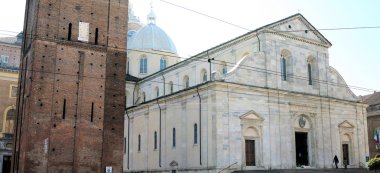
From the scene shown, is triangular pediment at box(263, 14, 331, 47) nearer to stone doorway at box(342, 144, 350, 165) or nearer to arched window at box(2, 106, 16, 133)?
stone doorway at box(342, 144, 350, 165)

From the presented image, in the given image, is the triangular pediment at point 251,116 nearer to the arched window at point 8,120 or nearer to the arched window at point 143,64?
the arched window at point 143,64

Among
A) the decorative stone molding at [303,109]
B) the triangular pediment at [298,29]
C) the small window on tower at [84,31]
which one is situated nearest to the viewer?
the small window on tower at [84,31]

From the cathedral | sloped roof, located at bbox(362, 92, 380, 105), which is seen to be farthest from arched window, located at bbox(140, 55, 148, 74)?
sloped roof, located at bbox(362, 92, 380, 105)

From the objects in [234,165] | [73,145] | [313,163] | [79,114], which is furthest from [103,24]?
[313,163]

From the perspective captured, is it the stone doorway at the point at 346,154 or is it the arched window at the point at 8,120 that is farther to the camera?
the arched window at the point at 8,120

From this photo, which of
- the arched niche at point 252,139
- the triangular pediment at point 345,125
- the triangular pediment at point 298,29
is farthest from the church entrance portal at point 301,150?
the triangular pediment at point 298,29

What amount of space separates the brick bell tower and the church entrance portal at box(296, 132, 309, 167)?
47.7 feet

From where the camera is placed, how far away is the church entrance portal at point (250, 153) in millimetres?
30156

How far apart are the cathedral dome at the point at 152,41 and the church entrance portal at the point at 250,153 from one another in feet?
71.1

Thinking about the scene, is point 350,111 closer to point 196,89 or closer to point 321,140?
point 321,140

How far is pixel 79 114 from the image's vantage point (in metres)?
23.8

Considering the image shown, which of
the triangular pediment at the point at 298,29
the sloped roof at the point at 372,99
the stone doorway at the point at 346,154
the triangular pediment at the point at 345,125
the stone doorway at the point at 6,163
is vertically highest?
the triangular pediment at the point at 298,29

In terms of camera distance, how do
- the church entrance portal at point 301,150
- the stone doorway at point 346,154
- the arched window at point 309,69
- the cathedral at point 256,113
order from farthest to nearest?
1. the stone doorway at point 346,154
2. the arched window at point 309,69
3. the church entrance portal at point 301,150
4. the cathedral at point 256,113

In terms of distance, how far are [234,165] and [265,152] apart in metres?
2.94
